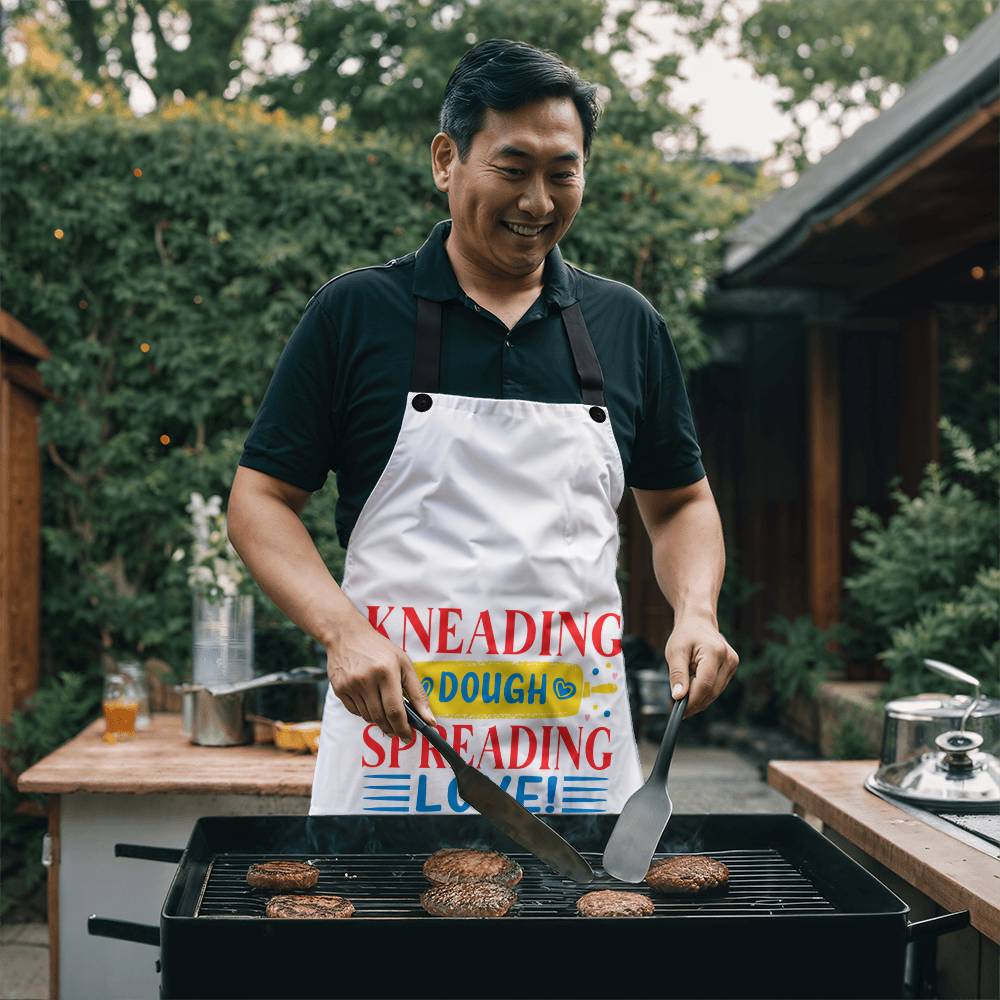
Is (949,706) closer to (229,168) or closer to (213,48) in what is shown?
(229,168)

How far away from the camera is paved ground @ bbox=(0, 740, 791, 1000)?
383cm

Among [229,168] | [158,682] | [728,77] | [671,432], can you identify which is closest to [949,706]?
[671,432]

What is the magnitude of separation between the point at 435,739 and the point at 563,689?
421 mm

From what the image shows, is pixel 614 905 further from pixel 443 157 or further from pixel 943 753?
pixel 443 157

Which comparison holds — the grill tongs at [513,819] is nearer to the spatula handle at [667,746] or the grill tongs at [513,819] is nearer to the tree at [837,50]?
the spatula handle at [667,746]

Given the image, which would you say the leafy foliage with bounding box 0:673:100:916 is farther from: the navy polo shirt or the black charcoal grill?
the black charcoal grill

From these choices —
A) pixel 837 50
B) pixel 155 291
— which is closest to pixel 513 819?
pixel 155 291

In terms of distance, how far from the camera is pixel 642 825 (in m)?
1.66

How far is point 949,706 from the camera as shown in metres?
2.31

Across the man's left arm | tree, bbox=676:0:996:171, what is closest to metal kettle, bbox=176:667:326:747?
the man's left arm

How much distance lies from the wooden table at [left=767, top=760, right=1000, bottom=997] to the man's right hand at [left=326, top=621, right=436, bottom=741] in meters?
0.80

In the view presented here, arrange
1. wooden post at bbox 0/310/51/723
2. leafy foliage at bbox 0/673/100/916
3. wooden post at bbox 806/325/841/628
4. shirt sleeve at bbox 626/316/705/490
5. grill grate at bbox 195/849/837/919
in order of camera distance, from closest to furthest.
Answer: grill grate at bbox 195/849/837/919, shirt sleeve at bbox 626/316/705/490, leafy foliage at bbox 0/673/100/916, wooden post at bbox 0/310/51/723, wooden post at bbox 806/325/841/628

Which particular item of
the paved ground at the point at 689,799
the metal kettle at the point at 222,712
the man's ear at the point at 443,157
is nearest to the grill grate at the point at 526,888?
the man's ear at the point at 443,157

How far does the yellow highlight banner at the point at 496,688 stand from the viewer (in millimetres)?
1876
